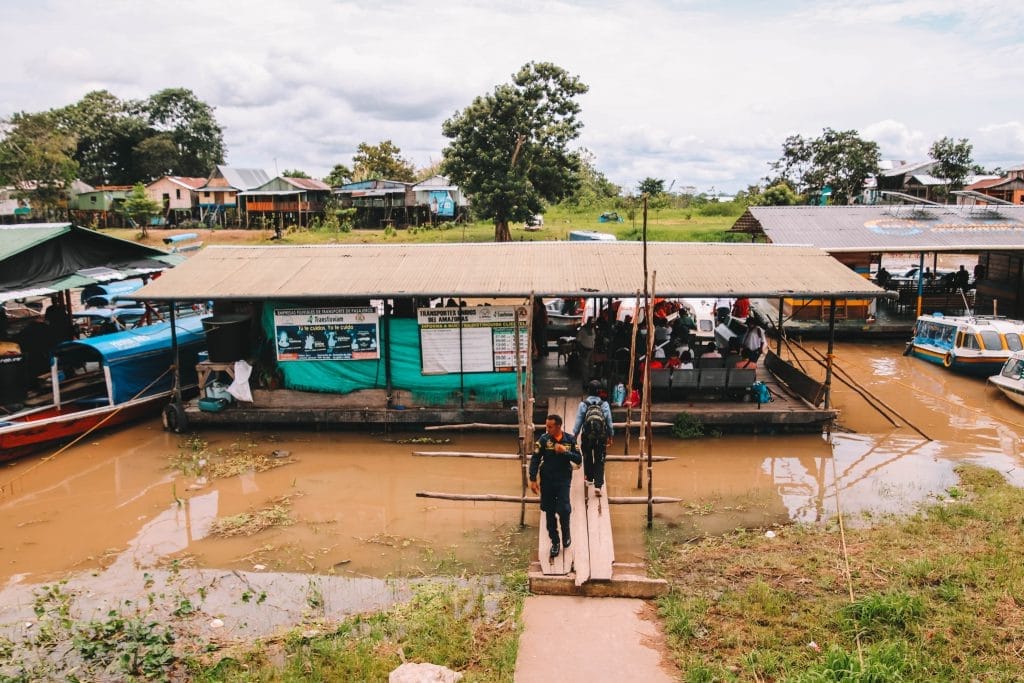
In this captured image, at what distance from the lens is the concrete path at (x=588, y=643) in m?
6.16

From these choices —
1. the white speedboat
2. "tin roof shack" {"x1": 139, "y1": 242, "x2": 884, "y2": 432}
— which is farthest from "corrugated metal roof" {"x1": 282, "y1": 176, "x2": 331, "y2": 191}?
the white speedboat

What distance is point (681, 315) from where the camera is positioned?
53.5 ft

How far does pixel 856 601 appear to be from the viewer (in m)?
Answer: 7.12

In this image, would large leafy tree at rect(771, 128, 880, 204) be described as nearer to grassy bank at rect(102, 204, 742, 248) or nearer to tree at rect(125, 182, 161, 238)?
grassy bank at rect(102, 204, 742, 248)

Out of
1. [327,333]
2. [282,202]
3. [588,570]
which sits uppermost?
[282,202]

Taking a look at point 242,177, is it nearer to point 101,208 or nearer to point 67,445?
point 101,208

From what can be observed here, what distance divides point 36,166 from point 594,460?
55.9 meters

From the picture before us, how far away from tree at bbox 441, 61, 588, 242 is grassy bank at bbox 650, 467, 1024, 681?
26971 mm

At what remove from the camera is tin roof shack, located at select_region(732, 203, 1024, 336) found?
2134cm

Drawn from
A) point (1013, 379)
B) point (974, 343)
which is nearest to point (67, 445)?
point (1013, 379)

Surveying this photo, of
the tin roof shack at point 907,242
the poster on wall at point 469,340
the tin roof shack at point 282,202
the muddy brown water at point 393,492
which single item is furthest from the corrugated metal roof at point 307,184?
the poster on wall at point 469,340

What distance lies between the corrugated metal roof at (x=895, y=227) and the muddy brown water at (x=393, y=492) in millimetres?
7271

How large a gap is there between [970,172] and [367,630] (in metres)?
61.0

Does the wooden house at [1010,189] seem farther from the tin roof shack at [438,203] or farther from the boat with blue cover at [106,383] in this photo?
the boat with blue cover at [106,383]
